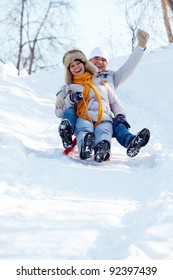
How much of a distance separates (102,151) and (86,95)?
70 cm

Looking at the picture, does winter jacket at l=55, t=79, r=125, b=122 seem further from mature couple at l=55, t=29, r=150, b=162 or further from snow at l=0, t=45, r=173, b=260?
snow at l=0, t=45, r=173, b=260

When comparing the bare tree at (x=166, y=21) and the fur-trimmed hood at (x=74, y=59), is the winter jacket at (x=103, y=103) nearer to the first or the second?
the fur-trimmed hood at (x=74, y=59)

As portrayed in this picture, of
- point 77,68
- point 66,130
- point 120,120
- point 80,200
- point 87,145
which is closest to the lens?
point 80,200

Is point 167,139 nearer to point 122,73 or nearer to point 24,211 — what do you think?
point 122,73

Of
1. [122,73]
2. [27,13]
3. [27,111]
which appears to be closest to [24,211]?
[122,73]

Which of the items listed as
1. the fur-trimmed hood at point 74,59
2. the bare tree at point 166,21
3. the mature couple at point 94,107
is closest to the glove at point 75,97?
the mature couple at point 94,107

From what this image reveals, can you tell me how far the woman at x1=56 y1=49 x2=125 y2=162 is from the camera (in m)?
3.60

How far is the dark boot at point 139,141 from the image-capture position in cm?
360

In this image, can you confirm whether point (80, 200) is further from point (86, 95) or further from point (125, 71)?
point (125, 71)

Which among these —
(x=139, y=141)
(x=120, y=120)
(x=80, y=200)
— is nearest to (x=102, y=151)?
(x=139, y=141)

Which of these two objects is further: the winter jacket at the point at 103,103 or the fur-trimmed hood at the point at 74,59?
the fur-trimmed hood at the point at 74,59

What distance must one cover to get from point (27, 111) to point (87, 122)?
2253 mm

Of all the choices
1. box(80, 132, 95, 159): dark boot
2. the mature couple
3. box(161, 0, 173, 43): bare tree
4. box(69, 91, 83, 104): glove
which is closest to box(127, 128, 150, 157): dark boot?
the mature couple

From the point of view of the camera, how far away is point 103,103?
13.4ft
